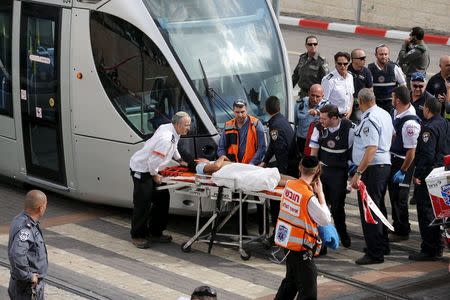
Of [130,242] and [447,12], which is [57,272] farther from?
[447,12]

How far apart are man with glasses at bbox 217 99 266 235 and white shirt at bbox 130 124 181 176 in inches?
24.9

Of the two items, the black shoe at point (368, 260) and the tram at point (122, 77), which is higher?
the tram at point (122, 77)

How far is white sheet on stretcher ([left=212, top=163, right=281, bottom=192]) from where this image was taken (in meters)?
11.8

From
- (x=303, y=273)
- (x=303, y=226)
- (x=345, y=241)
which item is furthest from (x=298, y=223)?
(x=345, y=241)

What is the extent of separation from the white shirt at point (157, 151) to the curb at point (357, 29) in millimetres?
14908

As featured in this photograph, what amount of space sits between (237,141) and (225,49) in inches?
48.5

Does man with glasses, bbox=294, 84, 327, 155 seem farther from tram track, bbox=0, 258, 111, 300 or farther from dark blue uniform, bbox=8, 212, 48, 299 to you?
dark blue uniform, bbox=8, 212, 48, 299

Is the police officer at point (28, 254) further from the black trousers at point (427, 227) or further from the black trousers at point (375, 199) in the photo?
the black trousers at point (427, 227)

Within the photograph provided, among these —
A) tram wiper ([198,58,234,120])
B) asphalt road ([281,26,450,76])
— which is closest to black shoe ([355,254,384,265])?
tram wiper ([198,58,234,120])

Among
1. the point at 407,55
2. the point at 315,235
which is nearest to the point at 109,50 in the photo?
the point at 315,235

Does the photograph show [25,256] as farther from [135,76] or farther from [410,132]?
[410,132]

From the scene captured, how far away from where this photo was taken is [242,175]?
39.4 ft

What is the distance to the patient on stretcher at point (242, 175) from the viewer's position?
11836 millimetres

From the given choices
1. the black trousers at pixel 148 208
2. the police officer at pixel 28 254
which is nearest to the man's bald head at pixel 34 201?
the police officer at pixel 28 254
